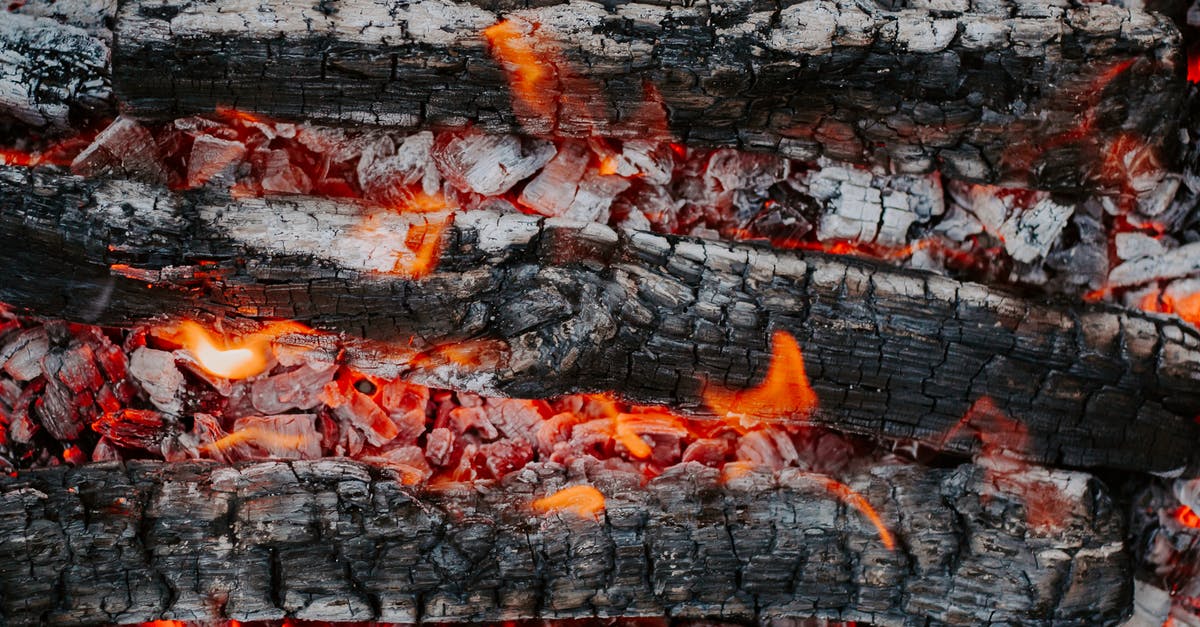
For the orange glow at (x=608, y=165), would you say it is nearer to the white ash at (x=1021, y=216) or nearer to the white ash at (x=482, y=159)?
the white ash at (x=482, y=159)

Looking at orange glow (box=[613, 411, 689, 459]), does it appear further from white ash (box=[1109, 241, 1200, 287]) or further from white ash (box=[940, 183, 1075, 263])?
white ash (box=[1109, 241, 1200, 287])

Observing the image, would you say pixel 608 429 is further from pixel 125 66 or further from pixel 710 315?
pixel 125 66

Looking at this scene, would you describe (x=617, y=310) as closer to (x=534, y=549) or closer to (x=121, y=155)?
(x=534, y=549)

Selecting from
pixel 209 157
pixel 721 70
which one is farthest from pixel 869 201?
pixel 209 157

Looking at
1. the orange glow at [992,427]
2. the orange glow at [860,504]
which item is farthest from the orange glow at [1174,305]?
the orange glow at [860,504]

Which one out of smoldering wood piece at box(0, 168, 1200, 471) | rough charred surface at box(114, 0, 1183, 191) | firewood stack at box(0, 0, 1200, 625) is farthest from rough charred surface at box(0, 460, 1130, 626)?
rough charred surface at box(114, 0, 1183, 191)
